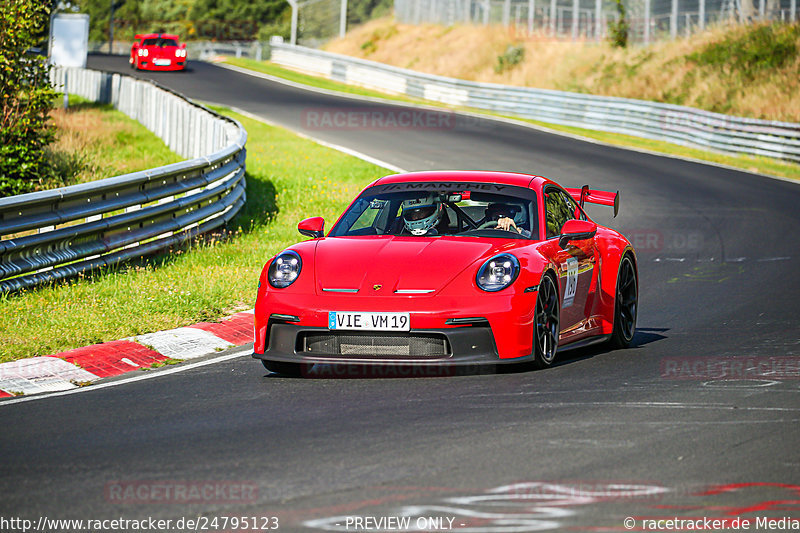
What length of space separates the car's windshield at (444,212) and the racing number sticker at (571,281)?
33cm

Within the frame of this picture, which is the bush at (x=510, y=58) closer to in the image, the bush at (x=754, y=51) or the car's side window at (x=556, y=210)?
the bush at (x=754, y=51)

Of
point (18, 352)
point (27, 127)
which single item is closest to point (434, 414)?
point (18, 352)

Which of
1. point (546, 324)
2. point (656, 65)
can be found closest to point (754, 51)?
point (656, 65)

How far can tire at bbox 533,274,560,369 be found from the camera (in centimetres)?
798

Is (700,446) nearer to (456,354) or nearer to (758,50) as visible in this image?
(456,354)

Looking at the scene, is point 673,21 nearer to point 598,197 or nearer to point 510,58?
point 510,58

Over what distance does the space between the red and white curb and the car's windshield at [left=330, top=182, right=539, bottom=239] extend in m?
1.45

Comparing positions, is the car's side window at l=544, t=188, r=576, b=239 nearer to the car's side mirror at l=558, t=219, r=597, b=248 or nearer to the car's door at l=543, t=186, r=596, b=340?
the car's door at l=543, t=186, r=596, b=340

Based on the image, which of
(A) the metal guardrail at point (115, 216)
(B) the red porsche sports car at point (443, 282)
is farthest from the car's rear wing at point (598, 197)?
(A) the metal guardrail at point (115, 216)

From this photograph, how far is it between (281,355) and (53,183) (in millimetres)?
14004

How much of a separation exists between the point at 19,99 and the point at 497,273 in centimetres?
1304

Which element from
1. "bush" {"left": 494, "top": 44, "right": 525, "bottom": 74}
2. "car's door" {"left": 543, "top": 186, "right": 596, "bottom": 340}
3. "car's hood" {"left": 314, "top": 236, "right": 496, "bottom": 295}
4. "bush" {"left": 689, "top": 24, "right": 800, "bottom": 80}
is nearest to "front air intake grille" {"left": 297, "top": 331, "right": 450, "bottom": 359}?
"car's hood" {"left": 314, "top": 236, "right": 496, "bottom": 295}

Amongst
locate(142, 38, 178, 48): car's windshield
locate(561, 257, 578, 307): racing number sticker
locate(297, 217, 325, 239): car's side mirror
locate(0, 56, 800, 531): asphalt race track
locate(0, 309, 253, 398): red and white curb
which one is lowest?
locate(0, 309, 253, 398): red and white curb

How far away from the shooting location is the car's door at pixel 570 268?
859 centimetres
